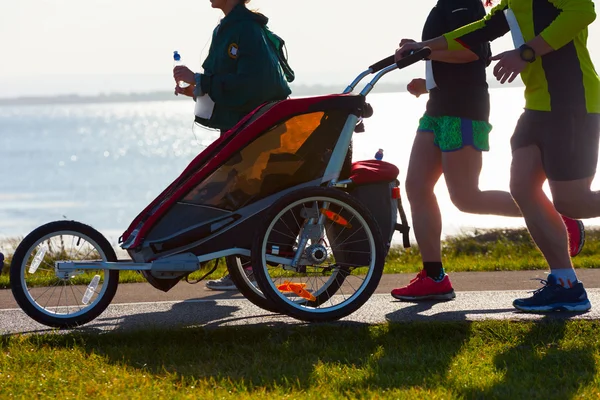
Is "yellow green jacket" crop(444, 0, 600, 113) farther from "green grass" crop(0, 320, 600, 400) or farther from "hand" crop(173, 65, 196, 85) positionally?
"hand" crop(173, 65, 196, 85)

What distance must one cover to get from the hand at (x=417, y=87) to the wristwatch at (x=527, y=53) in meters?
1.06

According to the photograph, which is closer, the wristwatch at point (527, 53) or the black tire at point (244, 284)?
the wristwatch at point (527, 53)

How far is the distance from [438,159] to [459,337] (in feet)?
3.90

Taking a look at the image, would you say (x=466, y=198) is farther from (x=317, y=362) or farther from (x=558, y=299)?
(x=317, y=362)

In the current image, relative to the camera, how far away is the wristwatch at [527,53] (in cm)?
565

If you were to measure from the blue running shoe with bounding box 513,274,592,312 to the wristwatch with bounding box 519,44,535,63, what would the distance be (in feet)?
3.92

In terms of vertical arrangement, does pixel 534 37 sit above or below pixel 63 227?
above

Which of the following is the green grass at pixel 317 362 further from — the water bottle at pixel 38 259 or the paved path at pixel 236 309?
the water bottle at pixel 38 259

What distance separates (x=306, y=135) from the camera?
5.89m

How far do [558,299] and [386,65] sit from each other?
1.51 m

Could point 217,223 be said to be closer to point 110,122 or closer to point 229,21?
point 229,21

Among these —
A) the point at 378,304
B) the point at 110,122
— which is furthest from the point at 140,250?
the point at 110,122

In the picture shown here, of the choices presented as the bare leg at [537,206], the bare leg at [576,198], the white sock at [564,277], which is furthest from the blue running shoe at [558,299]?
the bare leg at [576,198]

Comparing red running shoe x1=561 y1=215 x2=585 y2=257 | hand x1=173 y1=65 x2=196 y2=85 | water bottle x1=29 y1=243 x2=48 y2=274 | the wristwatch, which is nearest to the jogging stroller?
water bottle x1=29 y1=243 x2=48 y2=274
